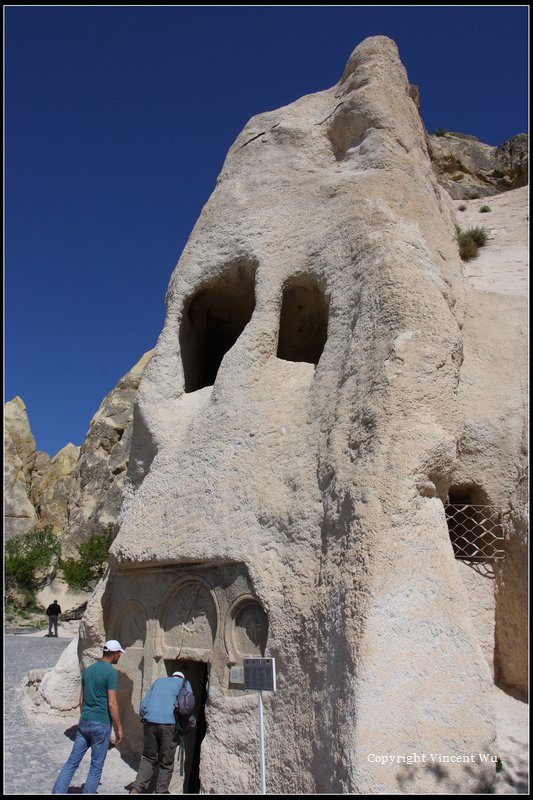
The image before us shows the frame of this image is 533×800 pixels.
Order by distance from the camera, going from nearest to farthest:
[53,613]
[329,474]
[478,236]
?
[329,474]
[478,236]
[53,613]

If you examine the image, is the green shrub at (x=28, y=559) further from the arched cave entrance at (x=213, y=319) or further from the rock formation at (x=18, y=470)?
the arched cave entrance at (x=213, y=319)

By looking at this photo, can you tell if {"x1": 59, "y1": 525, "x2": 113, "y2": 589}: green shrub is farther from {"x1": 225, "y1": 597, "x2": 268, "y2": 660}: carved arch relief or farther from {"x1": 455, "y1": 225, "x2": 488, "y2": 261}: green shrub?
{"x1": 225, "y1": 597, "x2": 268, "y2": 660}: carved arch relief

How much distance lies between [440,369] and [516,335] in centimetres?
246

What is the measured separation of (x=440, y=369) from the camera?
5.79m

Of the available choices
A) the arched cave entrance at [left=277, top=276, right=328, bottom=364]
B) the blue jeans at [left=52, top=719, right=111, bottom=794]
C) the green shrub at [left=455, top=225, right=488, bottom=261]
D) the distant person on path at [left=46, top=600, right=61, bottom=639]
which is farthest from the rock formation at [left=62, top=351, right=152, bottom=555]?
the blue jeans at [left=52, top=719, right=111, bottom=794]

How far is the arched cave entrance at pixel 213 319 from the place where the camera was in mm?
8906

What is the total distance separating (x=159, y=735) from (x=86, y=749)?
1.94ft

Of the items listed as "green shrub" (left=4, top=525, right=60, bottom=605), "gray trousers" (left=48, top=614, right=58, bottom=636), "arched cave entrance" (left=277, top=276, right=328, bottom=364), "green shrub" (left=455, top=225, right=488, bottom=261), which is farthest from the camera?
"green shrub" (left=4, top=525, right=60, bottom=605)

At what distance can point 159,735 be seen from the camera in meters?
5.42

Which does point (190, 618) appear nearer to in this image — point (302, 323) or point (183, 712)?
point (183, 712)

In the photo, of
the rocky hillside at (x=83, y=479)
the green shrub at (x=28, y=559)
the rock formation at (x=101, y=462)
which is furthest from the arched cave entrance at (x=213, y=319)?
the green shrub at (x=28, y=559)

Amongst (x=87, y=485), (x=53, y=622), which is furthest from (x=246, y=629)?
(x=87, y=485)

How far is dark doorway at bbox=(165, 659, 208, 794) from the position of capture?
6280mm

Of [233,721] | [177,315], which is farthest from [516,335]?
[233,721]
